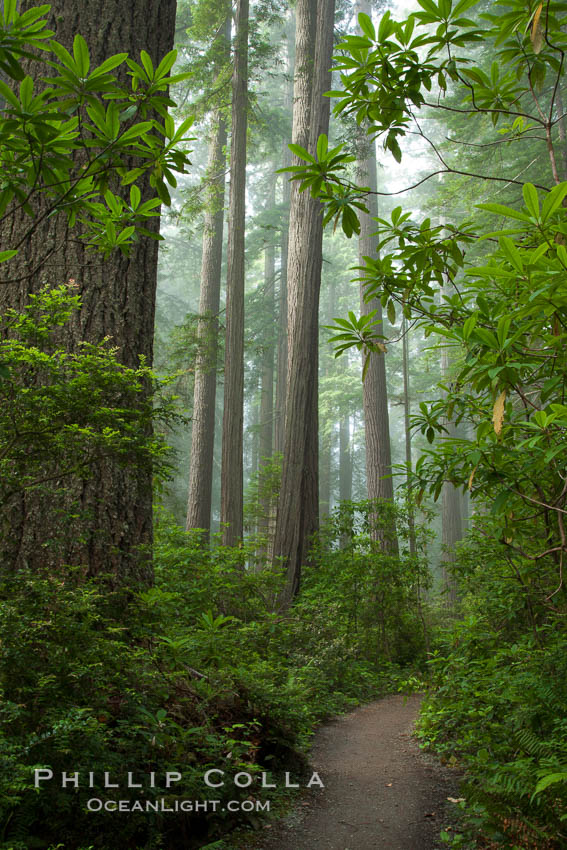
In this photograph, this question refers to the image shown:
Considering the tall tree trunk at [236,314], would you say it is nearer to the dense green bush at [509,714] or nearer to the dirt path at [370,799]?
the dirt path at [370,799]

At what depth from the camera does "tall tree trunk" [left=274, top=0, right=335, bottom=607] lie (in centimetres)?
937

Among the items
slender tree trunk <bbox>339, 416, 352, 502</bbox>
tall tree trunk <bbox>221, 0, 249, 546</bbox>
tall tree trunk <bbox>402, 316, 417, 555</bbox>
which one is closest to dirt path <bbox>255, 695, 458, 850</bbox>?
tall tree trunk <bbox>402, 316, 417, 555</bbox>

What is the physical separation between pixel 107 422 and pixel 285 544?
21.9ft

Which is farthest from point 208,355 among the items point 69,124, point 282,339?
point 282,339

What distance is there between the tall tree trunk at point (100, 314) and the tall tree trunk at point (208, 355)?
323 inches

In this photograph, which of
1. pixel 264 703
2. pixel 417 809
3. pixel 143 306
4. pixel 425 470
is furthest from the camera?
pixel 143 306

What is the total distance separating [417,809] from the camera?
3.35 metres

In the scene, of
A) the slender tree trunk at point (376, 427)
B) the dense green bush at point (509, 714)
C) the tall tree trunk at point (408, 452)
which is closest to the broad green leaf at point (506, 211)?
the tall tree trunk at point (408, 452)

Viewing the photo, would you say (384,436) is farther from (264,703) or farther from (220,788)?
(220,788)

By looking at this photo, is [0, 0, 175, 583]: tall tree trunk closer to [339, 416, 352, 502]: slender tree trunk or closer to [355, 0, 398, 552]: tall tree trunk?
[355, 0, 398, 552]: tall tree trunk

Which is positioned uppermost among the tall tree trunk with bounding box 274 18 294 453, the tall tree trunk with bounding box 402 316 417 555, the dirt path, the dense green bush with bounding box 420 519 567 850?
the tall tree trunk with bounding box 274 18 294 453

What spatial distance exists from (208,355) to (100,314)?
9013mm

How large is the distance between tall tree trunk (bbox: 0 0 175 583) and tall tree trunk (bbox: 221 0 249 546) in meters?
6.70

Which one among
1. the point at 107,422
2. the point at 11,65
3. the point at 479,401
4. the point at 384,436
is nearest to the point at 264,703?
the point at 107,422
